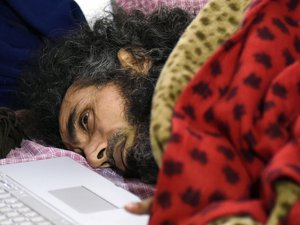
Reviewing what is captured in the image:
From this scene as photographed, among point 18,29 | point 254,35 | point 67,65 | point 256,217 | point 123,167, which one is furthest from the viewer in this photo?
point 18,29

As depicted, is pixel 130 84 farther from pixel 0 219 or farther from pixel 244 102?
pixel 244 102

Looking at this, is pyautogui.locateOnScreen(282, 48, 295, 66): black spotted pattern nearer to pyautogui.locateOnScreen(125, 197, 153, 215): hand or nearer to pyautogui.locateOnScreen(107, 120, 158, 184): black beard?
pyautogui.locateOnScreen(125, 197, 153, 215): hand

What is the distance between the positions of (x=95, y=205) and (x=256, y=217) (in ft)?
1.33

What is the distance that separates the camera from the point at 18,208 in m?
0.91

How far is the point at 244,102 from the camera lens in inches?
25.0

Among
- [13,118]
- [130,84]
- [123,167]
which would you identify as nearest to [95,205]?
[123,167]

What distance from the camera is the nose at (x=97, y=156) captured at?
4.00 ft

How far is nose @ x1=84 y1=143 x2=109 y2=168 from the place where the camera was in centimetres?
122

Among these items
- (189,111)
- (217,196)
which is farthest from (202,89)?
(217,196)

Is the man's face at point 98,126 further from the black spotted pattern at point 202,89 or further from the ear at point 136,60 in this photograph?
the black spotted pattern at point 202,89

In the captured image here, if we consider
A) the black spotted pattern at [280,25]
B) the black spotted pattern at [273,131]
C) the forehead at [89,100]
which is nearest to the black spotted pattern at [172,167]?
the black spotted pattern at [273,131]

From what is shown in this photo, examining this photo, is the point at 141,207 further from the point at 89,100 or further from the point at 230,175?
the point at 89,100

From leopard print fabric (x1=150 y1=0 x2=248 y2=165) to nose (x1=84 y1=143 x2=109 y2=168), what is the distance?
506 mm

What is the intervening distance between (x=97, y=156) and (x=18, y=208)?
0.33 meters
